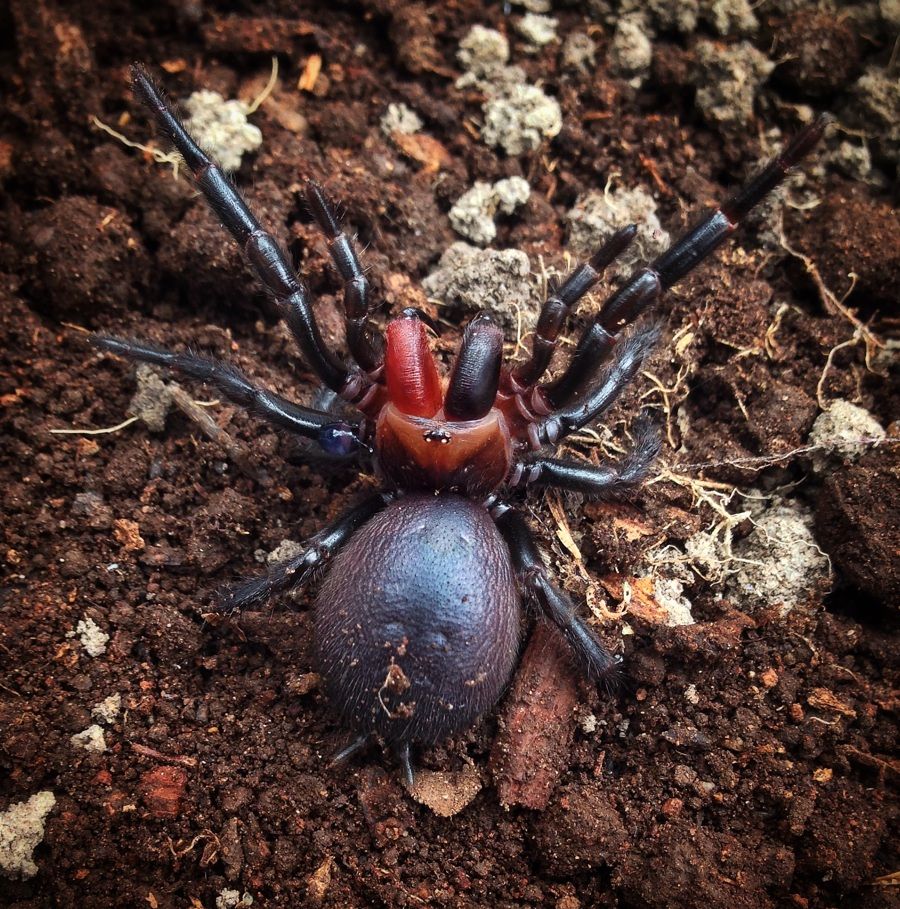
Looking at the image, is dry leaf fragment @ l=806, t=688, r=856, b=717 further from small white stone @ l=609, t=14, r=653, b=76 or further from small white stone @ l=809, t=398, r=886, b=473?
small white stone @ l=609, t=14, r=653, b=76

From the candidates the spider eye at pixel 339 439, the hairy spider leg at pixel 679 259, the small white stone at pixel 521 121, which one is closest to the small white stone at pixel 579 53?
the small white stone at pixel 521 121

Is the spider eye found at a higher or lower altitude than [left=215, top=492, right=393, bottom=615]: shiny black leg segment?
higher

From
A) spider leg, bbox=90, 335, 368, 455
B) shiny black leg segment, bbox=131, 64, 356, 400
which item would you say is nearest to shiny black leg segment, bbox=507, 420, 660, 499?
spider leg, bbox=90, 335, 368, 455

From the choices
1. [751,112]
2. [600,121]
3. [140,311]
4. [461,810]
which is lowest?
[461,810]

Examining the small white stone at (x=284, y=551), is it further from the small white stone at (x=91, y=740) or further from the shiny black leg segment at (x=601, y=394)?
the shiny black leg segment at (x=601, y=394)

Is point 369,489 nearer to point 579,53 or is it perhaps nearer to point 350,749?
point 350,749

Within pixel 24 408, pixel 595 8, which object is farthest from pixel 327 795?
pixel 595 8

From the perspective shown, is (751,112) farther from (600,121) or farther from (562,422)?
(562,422)
